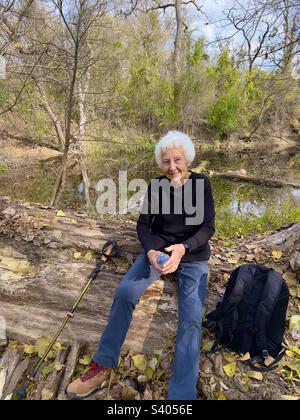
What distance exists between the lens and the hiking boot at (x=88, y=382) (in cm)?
220

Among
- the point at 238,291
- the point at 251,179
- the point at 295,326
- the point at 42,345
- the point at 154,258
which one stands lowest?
the point at 42,345

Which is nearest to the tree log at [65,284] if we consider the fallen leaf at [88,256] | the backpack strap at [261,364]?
the fallen leaf at [88,256]

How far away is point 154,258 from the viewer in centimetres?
268

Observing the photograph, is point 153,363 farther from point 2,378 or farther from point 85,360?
point 2,378

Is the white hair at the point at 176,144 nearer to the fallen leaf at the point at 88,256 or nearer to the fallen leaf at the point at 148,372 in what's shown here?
the fallen leaf at the point at 88,256

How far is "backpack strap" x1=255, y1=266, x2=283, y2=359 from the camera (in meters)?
2.30

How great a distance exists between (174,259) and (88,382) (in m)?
1.12

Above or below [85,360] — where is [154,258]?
above

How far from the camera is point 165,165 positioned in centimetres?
299

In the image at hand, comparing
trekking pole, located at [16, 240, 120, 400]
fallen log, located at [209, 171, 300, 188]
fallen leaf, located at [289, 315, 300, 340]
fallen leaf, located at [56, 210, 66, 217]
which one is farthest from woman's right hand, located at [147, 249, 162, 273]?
fallen log, located at [209, 171, 300, 188]

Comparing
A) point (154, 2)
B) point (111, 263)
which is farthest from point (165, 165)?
point (154, 2)

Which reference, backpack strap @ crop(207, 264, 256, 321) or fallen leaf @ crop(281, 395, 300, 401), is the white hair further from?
fallen leaf @ crop(281, 395, 300, 401)

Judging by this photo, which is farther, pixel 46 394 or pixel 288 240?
pixel 288 240

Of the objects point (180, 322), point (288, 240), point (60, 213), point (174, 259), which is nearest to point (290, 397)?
point (180, 322)
